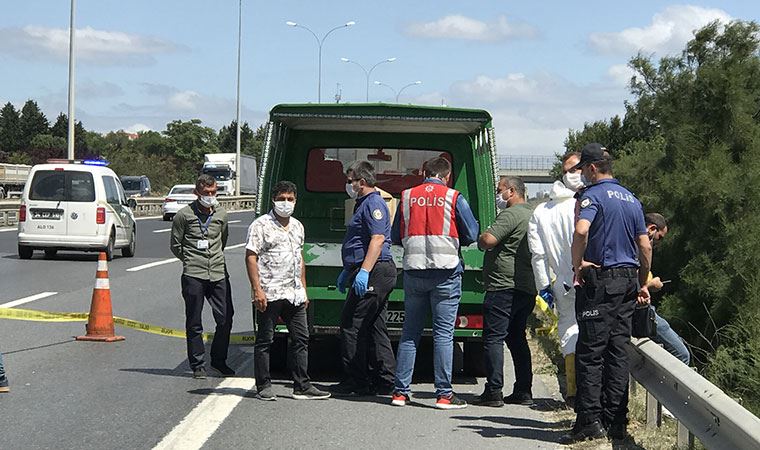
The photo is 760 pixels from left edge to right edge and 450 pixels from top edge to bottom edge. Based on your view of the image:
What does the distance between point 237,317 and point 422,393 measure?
6.60m

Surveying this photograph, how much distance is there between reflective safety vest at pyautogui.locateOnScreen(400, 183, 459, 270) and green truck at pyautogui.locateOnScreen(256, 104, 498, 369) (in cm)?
117

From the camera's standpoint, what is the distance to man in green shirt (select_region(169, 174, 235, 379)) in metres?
10.4

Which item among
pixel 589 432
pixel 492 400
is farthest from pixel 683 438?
pixel 492 400

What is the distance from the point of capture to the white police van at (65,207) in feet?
78.3

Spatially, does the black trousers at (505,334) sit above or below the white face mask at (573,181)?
below

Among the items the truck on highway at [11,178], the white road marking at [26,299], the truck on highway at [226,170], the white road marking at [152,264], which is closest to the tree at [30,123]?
the truck on highway at [226,170]

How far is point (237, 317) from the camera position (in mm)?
16219

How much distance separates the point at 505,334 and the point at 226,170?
66.2m

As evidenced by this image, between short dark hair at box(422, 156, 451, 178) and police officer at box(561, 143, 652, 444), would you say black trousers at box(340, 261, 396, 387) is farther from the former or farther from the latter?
police officer at box(561, 143, 652, 444)

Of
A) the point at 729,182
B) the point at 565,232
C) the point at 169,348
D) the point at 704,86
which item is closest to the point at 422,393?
the point at 565,232

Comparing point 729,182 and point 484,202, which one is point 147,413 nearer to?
point 484,202

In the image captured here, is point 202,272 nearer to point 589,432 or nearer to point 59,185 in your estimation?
point 589,432

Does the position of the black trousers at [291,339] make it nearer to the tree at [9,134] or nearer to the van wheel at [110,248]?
the van wheel at [110,248]

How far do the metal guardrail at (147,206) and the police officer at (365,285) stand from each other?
1139 centimetres
